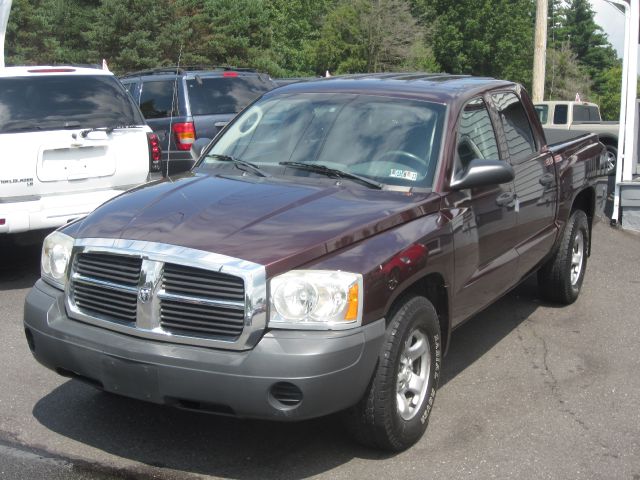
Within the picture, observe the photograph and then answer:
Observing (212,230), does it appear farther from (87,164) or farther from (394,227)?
(87,164)

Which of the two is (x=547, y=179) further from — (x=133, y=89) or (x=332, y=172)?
(x=133, y=89)

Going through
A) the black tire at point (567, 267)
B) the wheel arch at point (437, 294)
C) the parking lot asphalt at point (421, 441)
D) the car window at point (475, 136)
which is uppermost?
the car window at point (475, 136)

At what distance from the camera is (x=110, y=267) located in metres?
4.09

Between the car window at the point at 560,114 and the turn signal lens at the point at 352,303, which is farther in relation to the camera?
the car window at the point at 560,114

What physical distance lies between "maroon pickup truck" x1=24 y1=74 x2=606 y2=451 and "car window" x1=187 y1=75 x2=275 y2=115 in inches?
239

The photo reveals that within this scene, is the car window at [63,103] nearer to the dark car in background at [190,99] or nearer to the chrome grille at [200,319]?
the dark car in background at [190,99]

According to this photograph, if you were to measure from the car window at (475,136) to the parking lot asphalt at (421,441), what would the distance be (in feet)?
4.61

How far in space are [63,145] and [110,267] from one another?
3.76 metres

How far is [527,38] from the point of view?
60594mm

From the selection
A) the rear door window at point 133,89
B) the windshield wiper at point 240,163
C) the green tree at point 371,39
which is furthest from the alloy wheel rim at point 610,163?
the green tree at point 371,39

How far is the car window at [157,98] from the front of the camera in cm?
1214

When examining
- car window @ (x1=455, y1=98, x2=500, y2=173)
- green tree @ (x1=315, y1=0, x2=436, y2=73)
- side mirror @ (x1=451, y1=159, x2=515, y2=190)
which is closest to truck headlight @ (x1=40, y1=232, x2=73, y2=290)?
side mirror @ (x1=451, y1=159, x2=515, y2=190)

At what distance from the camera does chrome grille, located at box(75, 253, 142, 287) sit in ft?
13.1

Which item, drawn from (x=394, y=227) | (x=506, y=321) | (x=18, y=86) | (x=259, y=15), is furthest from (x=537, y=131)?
(x=259, y=15)
